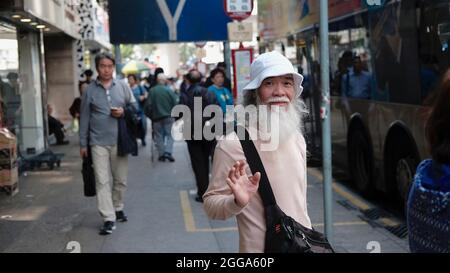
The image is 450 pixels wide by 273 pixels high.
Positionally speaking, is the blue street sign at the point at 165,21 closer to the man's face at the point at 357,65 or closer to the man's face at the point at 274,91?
the man's face at the point at 357,65

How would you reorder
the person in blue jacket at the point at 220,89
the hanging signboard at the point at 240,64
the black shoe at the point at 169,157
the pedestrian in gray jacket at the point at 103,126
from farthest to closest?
the black shoe at the point at 169,157
the hanging signboard at the point at 240,64
the person in blue jacket at the point at 220,89
the pedestrian in gray jacket at the point at 103,126

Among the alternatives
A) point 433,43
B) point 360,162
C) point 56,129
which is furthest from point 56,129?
point 433,43

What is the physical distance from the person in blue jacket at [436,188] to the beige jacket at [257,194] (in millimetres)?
613

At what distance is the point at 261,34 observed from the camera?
1573cm

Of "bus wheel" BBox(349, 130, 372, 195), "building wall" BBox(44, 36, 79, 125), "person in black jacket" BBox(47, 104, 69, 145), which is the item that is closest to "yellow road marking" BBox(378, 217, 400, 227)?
"bus wheel" BBox(349, 130, 372, 195)

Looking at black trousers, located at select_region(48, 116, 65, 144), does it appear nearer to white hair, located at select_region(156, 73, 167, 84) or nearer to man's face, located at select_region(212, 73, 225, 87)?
white hair, located at select_region(156, 73, 167, 84)

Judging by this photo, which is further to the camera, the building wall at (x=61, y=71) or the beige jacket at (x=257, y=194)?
the building wall at (x=61, y=71)

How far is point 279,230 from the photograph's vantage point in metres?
2.69

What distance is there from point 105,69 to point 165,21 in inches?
206

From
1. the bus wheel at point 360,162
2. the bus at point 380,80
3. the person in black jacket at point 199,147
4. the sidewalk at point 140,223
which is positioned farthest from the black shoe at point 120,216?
the bus wheel at point 360,162

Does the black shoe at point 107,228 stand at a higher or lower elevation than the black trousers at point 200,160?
lower

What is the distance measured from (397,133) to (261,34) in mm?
8516

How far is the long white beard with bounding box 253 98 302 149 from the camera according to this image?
9.39 feet

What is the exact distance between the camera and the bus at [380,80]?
6.79 meters
